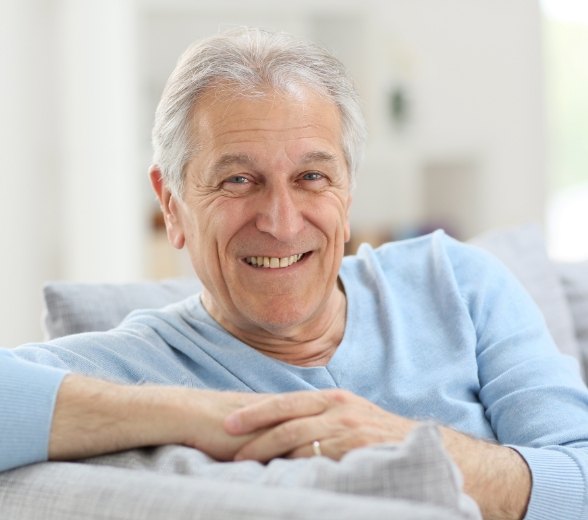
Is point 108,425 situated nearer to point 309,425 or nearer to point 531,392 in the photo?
point 309,425

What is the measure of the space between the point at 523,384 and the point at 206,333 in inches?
20.8

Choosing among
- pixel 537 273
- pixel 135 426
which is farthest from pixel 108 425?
pixel 537 273

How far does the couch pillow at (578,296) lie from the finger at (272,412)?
129cm

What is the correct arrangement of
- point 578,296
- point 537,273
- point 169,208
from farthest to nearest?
point 578,296, point 537,273, point 169,208

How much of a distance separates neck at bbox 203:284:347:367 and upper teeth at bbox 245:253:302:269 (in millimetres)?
110

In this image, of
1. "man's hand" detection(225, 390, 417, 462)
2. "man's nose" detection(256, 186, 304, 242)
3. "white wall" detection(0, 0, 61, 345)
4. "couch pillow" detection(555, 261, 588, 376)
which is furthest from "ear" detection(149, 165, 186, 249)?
"white wall" detection(0, 0, 61, 345)

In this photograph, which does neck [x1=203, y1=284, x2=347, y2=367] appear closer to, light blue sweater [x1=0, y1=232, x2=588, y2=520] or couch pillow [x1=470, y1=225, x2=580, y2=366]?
light blue sweater [x1=0, y1=232, x2=588, y2=520]

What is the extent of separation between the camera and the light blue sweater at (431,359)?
157 cm

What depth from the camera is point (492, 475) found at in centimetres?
136

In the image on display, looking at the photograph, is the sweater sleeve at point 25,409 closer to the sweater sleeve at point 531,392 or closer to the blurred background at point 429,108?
the sweater sleeve at point 531,392

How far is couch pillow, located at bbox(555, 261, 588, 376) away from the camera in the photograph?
2404mm

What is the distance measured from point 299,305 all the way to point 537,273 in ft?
2.69

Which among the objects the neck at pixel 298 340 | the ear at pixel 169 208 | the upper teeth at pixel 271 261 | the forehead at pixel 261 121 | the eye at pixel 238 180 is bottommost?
the neck at pixel 298 340

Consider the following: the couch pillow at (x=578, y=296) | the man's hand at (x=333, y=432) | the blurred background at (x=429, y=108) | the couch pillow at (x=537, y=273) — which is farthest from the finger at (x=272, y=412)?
the blurred background at (x=429, y=108)
